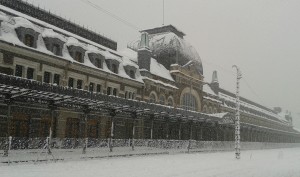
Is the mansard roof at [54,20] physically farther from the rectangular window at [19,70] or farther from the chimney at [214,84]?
the chimney at [214,84]

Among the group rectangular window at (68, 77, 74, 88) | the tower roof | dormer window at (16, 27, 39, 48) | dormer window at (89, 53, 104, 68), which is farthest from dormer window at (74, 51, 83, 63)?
the tower roof

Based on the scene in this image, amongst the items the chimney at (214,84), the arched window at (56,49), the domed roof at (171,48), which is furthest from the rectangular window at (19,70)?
the chimney at (214,84)

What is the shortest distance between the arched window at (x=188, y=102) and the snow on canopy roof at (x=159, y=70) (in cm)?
377

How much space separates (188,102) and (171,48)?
752 centimetres

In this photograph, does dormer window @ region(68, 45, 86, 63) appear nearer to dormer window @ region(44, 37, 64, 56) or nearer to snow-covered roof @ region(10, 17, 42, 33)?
dormer window @ region(44, 37, 64, 56)

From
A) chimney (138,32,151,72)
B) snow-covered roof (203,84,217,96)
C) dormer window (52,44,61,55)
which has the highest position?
chimney (138,32,151,72)

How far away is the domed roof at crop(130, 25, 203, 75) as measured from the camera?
1695 inches

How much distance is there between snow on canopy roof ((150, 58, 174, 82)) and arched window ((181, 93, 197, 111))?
3771 millimetres

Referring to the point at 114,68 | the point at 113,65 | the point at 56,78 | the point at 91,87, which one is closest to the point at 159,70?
the point at 114,68

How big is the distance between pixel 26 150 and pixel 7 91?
149 inches

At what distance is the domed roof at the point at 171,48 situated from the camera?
43.1 m

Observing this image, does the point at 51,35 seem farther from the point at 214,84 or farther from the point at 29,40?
the point at 214,84

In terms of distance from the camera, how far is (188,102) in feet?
147

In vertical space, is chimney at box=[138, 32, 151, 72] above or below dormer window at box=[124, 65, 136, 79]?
above
